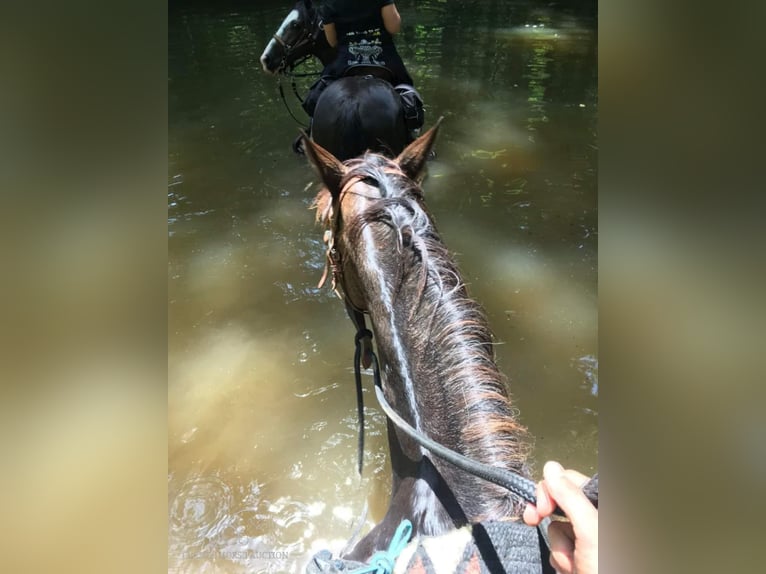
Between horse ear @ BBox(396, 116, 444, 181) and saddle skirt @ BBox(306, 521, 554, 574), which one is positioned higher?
horse ear @ BBox(396, 116, 444, 181)

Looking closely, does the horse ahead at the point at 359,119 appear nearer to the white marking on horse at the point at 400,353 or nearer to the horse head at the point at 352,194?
the horse head at the point at 352,194

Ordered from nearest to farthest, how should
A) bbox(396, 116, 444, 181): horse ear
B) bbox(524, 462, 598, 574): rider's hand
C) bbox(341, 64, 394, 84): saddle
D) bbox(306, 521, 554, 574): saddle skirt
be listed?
bbox(524, 462, 598, 574): rider's hand
bbox(306, 521, 554, 574): saddle skirt
bbox(396, 116, 444, 181): horse ear
bbox(341, 64, 394, 84): saddle

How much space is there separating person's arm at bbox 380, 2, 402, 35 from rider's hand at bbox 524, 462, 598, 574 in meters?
2.12

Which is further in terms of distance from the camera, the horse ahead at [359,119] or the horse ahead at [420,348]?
the horse ahead at [359,119]

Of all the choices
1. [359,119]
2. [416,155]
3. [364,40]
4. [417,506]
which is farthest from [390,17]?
[417,506]

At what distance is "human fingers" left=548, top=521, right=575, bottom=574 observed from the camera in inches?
24.0

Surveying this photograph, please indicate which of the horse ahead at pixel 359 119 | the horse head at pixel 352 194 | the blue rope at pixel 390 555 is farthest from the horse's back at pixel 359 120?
the blue rope at pixel 390 555

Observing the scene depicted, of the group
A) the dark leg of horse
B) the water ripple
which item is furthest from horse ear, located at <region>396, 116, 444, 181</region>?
the water ripple

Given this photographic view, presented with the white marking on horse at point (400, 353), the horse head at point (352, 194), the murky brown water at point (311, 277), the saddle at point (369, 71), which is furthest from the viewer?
the saddle at point (369, 71)

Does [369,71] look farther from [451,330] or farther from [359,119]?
[451,330]

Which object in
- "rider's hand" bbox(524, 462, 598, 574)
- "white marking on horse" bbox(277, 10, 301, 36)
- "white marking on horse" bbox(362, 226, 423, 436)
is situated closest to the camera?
"rider's hand" bbox(524, 462, 598, 574)

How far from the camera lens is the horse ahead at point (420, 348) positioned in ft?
2.87

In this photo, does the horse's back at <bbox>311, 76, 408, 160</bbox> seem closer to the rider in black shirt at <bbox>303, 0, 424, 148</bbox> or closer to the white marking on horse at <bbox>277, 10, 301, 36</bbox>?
the rider in black shirt at <bbox>303, 0, 424, 148</bbox>
